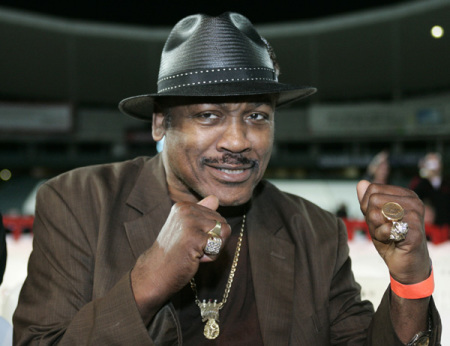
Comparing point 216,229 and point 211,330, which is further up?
point 216,229

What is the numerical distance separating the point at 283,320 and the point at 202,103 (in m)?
0.82

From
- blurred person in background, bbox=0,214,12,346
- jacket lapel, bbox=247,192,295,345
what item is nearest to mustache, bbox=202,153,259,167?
jacket lapel, bbox=247,192,295,345

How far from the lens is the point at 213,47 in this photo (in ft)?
4.82

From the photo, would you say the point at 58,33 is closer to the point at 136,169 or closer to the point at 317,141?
the point at 317,141

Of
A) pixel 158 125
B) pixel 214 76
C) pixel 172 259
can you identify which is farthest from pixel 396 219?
pixel 158 125

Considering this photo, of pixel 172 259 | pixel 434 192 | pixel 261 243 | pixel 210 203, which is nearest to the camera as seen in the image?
pixel 172 259

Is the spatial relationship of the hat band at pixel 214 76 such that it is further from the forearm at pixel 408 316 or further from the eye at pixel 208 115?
the forearm at pixel 408 316

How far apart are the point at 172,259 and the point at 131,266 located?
0.37 metres

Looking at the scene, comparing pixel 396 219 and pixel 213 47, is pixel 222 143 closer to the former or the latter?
pixel 213 47

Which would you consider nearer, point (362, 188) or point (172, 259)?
point (172, 259)

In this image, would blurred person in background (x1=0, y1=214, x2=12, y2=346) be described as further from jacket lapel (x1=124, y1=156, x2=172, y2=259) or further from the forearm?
the forearm

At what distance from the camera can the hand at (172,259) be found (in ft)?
3.72

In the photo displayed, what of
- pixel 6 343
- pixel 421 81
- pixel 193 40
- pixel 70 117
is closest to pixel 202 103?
pixel 193 40

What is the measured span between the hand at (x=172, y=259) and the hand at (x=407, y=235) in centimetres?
42
